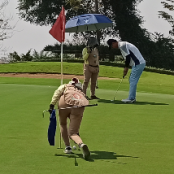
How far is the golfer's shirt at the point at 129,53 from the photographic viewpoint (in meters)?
15.0

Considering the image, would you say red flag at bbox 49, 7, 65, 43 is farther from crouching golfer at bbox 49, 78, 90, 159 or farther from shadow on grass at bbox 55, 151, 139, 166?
shadow on grass at bbox 55, 151, 139, 166

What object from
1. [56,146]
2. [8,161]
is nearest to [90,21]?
[56,146]

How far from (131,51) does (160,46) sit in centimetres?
4382

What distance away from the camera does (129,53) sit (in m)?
15.0

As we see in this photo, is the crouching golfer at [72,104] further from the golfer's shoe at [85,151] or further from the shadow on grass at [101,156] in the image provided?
the shadow on grass at [101,156]

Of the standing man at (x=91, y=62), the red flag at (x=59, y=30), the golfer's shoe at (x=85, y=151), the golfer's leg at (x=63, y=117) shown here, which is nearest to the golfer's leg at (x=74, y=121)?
the golfer's leg at (x=63, y=117)

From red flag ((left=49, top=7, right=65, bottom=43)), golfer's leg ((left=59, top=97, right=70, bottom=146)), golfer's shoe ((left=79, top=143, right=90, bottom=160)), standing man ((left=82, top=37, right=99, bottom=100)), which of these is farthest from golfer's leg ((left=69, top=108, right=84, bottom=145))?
standing man ((left=82, top=37, right=99, bottom=100))

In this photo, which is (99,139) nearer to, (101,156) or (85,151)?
(101,156)

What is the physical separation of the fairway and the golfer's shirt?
4.32 feet

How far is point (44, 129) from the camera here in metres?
10.8

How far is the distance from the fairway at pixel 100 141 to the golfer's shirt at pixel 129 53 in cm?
132

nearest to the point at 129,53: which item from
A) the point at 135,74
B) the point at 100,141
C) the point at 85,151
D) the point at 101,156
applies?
the point at 135,74

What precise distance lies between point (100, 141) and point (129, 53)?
5887 mm

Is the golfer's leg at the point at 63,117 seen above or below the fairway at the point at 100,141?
above
